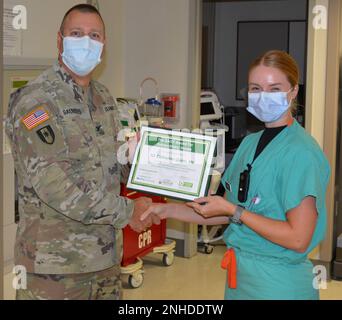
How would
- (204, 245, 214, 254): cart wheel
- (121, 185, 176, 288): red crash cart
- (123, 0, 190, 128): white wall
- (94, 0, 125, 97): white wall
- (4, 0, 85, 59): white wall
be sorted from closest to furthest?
(4, 0, 85, 59): white wall
(121, 185, 176, 288): red crash cart
(94, 0, 125, 97): white wall
(123, 0, 190, 128): white wall
(204, 245, 214, 254): cart wheel

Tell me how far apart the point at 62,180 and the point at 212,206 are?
1.77 ft

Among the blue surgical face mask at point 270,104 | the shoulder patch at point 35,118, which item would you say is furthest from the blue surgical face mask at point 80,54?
the blue surgical face mask at point 270,104

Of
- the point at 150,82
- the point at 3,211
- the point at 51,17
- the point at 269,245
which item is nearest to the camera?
the point at 269,245

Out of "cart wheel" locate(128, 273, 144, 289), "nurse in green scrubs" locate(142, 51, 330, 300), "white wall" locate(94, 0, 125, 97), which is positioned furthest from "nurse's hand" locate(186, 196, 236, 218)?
"white wall" locate(94, 0, 125, 97)

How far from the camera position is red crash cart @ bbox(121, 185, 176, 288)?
4285 millimetres

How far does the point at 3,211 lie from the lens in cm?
330

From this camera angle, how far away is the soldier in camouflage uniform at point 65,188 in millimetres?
2102

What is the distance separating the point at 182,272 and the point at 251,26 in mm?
4045

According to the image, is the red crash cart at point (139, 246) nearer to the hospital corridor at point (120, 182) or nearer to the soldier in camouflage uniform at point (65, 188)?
the hospital corridor at point (120, 182)

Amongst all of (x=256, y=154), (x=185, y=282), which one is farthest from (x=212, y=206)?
(x=185, y=282)

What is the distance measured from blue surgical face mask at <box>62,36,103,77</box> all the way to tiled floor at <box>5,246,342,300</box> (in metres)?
2.21

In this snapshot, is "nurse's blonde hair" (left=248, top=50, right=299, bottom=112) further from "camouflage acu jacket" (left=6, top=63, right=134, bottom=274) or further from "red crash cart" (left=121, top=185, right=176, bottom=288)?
"red crash cart" (left=121, top=185, right=176, bottom=288)
